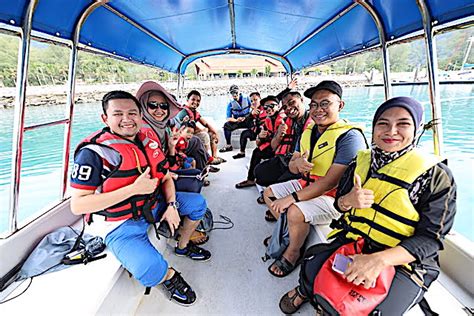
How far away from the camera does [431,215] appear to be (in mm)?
976

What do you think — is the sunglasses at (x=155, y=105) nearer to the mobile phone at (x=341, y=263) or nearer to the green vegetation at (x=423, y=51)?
the mobile phone at (x=341, y=263)

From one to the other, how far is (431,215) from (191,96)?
333 centimetres

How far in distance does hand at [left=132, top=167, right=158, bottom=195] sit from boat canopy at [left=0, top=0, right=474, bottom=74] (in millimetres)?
1036

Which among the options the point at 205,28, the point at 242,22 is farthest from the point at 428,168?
the point at 205,28

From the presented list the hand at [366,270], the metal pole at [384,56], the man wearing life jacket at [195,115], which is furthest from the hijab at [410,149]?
the man wearing life jacket at [195,115]

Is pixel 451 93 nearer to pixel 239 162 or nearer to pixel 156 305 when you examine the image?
pixel 239 162

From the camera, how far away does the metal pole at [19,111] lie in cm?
138

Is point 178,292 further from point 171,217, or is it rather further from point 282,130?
point 282,130

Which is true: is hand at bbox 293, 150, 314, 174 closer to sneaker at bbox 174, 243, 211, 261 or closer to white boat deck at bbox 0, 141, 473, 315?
white boat deck at bbox 0, 141, 473, 315

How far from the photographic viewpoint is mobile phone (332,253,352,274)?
3.39 ft

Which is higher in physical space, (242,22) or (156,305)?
(242,22)

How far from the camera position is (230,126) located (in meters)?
5.19

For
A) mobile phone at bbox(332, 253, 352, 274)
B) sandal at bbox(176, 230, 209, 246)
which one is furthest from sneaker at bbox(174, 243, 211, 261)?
mobile phone at bbox(332, 253, 352, 274)

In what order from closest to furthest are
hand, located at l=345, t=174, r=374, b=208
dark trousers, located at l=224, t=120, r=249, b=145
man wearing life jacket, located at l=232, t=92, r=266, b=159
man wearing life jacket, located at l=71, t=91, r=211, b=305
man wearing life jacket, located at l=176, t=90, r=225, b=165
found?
hand, located at l=345, t=174, r=374, b=208
man wearing life jacket, located at l=71, t=91, r=211, b=305
man wearing life jacket, located at l=176, t=90, r=225, b=165
man wearing life jacket, located at l=232, t=92, r=266, b=159
dark trousers, located at l=224, t=120, r=249, b=145
